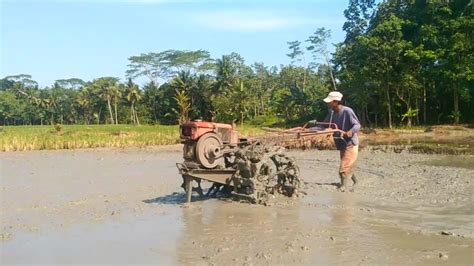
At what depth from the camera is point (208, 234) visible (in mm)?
6512

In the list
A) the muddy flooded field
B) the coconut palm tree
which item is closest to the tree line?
the coconut palm tree

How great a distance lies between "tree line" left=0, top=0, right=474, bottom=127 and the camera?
36.3 m

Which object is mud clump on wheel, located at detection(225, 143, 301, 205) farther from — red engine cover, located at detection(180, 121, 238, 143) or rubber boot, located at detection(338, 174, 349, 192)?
rubber boot, located at detection(338, 174, 349, 192)

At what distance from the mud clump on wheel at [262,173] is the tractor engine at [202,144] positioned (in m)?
0.37

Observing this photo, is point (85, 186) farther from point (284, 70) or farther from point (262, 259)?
point (284, 70)

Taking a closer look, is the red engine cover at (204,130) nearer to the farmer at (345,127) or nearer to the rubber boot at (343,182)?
the farmer at (345,127)

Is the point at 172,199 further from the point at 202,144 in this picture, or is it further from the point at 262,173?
the point at 262,173

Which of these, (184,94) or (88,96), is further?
(88,96)

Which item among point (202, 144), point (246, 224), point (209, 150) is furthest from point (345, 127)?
point (246, 224)

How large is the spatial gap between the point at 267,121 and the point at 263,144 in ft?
153

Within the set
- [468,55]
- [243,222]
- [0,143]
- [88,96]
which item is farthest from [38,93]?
[243,222]

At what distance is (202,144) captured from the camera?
332 inches

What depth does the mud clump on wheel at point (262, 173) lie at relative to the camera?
8.34 meters

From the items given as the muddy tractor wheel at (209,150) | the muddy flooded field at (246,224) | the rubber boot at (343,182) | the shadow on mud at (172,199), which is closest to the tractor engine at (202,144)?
the muddy tractor wheel at (209,150)
